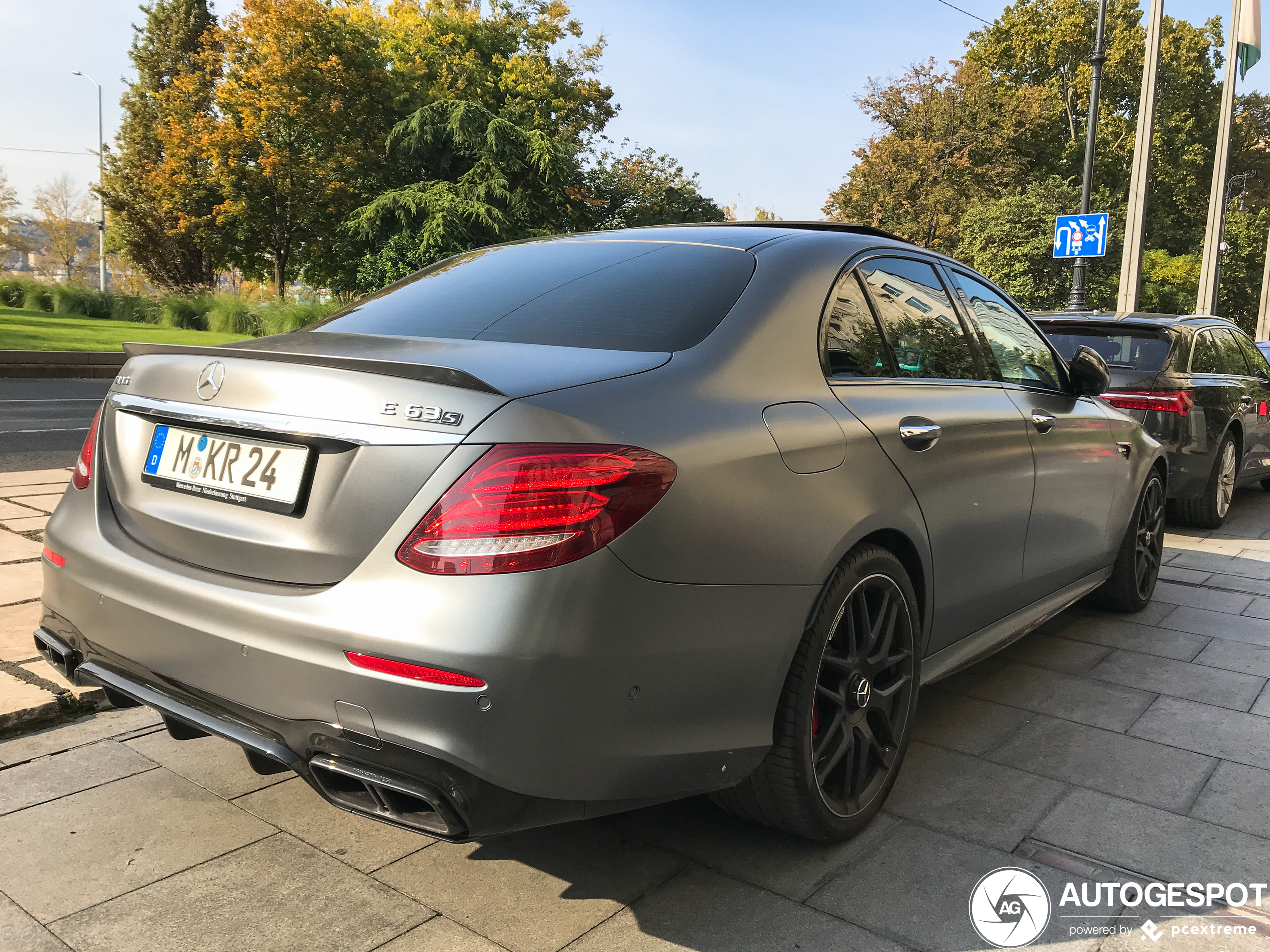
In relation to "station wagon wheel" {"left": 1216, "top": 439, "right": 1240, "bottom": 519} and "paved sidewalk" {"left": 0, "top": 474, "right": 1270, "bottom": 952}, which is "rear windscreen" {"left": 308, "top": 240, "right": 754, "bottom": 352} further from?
"station wagon wheel" {"left": 1216, "top": 439, "right": 1240, "bottom": 519}

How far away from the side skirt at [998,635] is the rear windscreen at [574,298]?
128cm

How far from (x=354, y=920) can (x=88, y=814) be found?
3.07 ft

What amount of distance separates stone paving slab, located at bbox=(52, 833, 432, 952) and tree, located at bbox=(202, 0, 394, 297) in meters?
34.5

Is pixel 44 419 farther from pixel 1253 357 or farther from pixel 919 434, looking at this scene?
pixel 1253 357

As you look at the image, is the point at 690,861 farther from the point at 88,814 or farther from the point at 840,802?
the point at 88,814

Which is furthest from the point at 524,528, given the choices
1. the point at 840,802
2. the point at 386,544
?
the point at 840,802

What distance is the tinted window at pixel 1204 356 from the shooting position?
743 centimetres

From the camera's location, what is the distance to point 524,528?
6.23ft

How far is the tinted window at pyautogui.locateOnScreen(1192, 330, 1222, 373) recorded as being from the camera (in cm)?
743

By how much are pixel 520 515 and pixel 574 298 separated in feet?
3.14

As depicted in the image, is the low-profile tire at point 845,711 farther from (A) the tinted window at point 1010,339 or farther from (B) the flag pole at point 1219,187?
(B) the flag pole at point 1219,187

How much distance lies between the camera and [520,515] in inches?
74.9

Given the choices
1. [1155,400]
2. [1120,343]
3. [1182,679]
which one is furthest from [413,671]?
[1120,343]

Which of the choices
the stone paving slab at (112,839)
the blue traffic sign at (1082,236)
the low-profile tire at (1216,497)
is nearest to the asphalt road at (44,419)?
the stone paving slab at (112,839)
